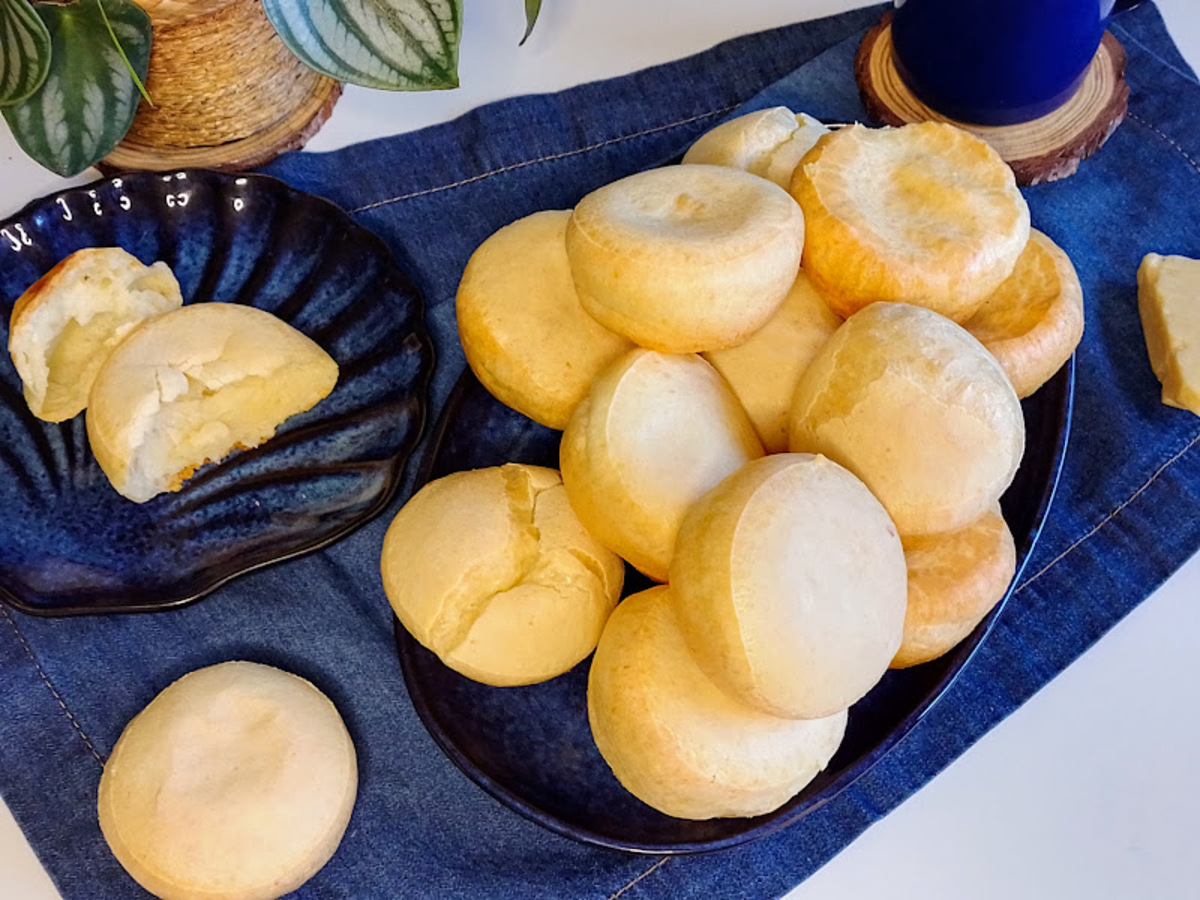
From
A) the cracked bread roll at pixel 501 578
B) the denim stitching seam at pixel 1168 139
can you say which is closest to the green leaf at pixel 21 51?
the cracked bread roll at pixel 501 578

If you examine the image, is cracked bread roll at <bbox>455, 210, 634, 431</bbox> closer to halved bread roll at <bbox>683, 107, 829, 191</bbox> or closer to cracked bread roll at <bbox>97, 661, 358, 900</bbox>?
halved bread roll at <bbox>683, 107, 829, 191</bbox>

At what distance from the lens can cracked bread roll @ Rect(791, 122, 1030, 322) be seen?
1.96 ft

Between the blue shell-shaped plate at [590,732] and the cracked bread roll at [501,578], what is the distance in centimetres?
3

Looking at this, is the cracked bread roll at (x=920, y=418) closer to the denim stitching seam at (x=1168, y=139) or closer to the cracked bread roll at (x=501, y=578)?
the cracked bread roll at (x=501, y=578)

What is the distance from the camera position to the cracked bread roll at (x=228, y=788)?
0.62m

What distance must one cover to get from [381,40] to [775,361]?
1.06 feet

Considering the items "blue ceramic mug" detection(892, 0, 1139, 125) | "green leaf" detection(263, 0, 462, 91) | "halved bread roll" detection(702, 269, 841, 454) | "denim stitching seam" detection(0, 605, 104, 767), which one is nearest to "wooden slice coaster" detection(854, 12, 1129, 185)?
"blue ceramic mug" detection(892, 0, 1139, 125)

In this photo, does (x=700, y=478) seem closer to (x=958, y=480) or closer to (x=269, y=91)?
(x=958, y=480)

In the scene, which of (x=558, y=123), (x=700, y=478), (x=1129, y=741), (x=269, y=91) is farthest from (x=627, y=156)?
(x=1129, y=741)

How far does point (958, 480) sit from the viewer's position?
55cm

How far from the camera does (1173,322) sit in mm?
775

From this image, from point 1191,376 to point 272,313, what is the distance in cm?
72

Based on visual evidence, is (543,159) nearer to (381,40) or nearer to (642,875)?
(381,40)

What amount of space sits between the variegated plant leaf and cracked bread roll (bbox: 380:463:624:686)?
1.22ft
